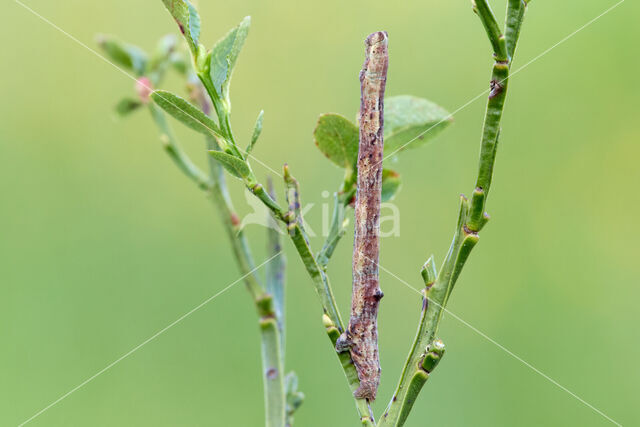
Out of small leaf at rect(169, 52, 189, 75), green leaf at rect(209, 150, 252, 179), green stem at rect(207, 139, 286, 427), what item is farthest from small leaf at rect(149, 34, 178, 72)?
green leaf at rect(209, 150, 252, 179)

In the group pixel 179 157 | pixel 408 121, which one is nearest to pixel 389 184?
pixel 408 121

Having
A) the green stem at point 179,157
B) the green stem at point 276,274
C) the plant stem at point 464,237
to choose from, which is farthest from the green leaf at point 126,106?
the plant stem at point 464,237

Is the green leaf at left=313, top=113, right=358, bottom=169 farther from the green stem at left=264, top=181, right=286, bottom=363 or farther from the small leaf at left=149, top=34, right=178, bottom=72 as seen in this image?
the small leaf at left=149, top=34, right=178, bottom=72

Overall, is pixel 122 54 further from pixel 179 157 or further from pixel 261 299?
pixel 261 299

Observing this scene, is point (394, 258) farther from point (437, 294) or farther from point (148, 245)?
point (437, 294)

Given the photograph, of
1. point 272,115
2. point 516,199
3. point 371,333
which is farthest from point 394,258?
point 371,333

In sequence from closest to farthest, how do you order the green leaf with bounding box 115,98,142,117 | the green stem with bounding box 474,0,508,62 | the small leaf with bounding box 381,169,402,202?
the green stem with bounding box 474,0,508,62 < the small leaf with bounding box 381,169,402,202 < the green leaf with bounding box 115,98,142,117
